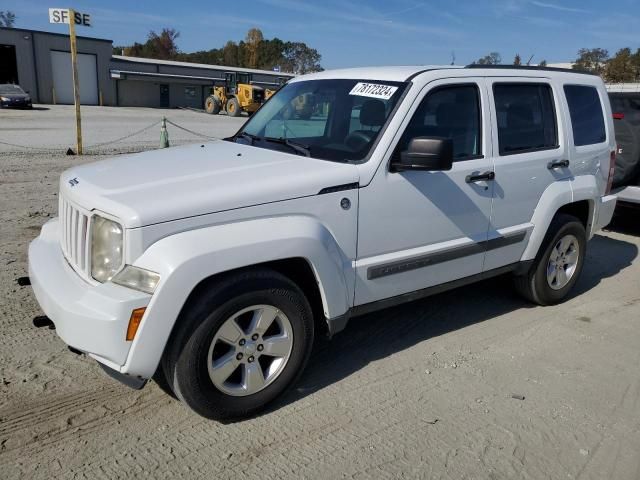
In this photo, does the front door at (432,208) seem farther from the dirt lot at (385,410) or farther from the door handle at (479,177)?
the dirt lot at (385,410)

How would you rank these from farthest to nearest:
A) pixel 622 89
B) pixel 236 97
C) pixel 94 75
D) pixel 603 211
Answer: pixel 94 75 < pixel 236 97 < pixel 622 89 < pixel 603 211

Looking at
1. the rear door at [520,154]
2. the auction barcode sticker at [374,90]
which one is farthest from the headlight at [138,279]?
the rear door at [520,154]

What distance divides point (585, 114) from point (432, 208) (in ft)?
7.70

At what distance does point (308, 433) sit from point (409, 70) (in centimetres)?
254

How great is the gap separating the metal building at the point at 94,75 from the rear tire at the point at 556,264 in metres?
37.7

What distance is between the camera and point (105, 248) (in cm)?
288

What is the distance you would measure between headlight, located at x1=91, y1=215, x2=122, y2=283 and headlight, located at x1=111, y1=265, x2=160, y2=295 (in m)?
0.07

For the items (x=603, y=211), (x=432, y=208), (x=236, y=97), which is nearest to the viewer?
(x=432, y=208)

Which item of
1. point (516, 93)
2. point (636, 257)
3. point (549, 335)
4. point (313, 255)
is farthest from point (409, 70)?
point (636, 257)

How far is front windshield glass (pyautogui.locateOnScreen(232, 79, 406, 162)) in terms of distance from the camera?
144 inches

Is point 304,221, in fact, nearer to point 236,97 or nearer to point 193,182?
point 193,182

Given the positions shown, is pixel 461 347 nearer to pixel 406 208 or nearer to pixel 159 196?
pixel 406 208

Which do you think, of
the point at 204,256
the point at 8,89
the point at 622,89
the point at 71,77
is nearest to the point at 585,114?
the point at 204,256

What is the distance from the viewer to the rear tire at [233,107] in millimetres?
35781
